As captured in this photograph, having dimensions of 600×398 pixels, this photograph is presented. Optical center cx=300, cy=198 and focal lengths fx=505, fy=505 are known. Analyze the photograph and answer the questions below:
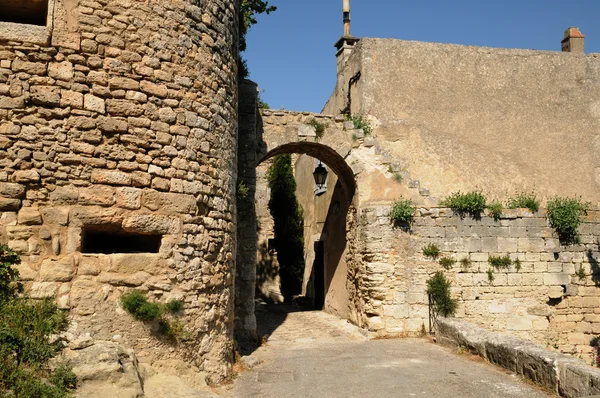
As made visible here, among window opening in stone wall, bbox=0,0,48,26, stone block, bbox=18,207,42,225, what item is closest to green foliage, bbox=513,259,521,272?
stone block, bbox=18,207,42,225

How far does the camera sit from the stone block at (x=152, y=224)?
506 cm

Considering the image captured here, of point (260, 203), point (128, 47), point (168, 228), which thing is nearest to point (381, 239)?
point (168, 228)

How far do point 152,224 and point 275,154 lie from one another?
590 centimetres

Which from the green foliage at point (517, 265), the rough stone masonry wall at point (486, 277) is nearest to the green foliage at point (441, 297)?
the rough stone masonry wall at point (486, 277)

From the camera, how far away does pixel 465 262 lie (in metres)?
10.0

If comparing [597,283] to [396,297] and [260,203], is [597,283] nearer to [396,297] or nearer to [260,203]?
[396,297]

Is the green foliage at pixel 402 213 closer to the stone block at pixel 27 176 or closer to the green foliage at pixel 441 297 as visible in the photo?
the green foliage at pixel 441 297

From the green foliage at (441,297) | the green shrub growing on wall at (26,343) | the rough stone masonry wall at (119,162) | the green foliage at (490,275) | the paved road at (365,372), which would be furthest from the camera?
the green foliage at (490,275)

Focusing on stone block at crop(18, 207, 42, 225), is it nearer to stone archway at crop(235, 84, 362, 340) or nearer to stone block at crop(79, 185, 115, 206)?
stone block at crop(79, 185, 115, 206)

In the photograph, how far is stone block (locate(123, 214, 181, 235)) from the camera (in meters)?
5.06

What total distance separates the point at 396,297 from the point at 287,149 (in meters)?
3.86

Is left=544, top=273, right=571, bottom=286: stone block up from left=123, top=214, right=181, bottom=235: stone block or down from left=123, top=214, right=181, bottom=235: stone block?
down

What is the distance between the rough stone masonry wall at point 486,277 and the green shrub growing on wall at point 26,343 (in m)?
6.70

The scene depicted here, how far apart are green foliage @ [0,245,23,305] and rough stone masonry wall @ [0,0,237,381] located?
8cm
